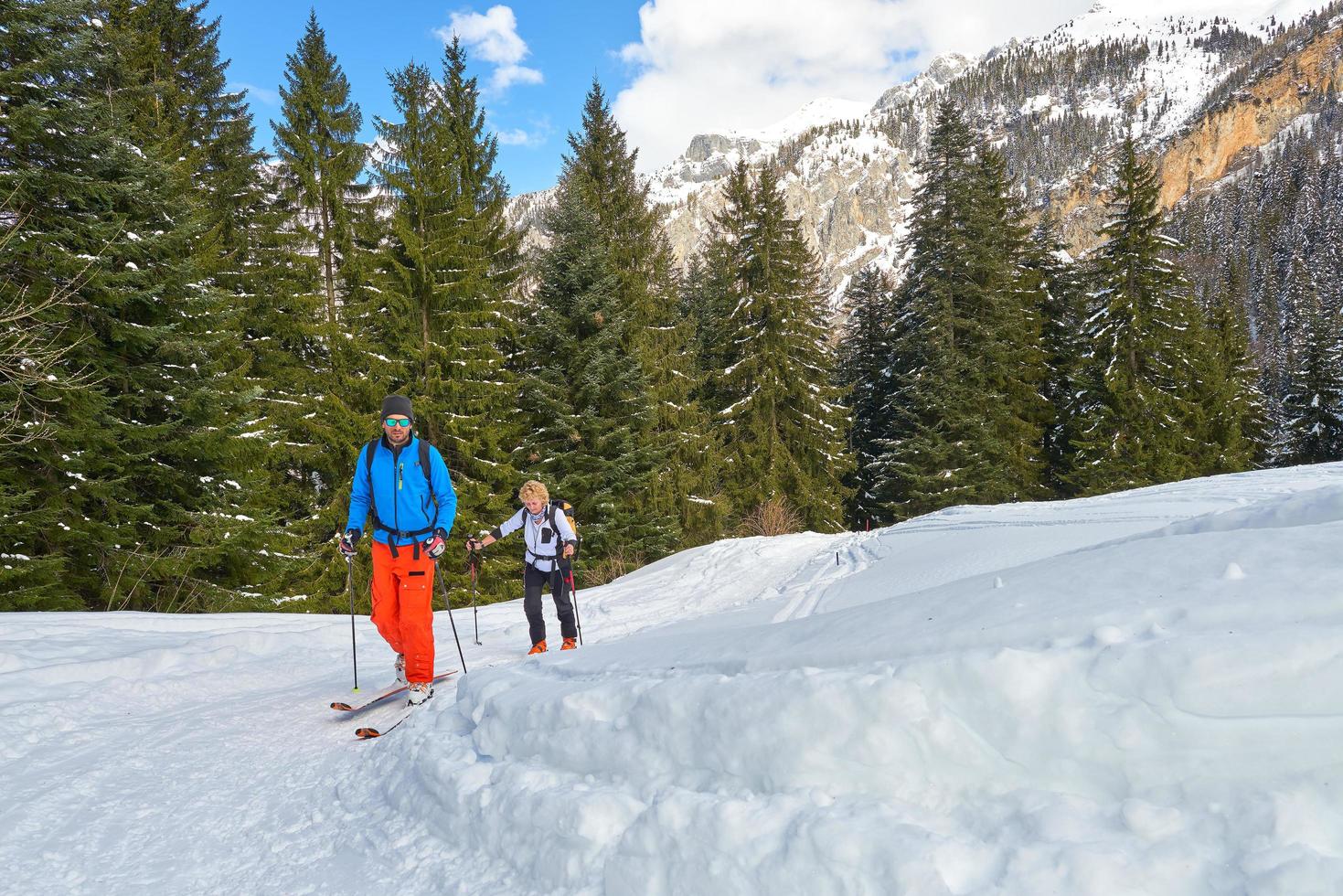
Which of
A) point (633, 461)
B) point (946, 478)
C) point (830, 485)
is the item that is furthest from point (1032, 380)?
point (633, 461)

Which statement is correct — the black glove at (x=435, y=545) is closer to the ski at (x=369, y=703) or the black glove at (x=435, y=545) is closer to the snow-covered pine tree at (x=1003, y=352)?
the ski at (x=369, y=703)

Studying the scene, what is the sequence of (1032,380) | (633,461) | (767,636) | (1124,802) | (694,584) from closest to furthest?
(1124,802) < (767,636) < (694,584) < (633,461) < (1032,380)

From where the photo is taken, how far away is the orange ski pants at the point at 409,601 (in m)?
5.04

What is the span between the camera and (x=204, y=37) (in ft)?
54.5

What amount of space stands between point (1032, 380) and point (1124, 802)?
2756cm

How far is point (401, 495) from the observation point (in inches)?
199

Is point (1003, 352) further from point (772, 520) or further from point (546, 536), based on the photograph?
point (546, 536)

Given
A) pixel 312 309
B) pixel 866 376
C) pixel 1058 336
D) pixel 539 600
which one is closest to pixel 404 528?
pixel 539 600

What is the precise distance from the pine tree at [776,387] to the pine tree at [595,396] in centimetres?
446

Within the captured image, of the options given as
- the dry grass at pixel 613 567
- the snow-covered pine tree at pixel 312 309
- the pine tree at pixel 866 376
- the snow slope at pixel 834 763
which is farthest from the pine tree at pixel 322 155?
the pine tree at pixel 866 376

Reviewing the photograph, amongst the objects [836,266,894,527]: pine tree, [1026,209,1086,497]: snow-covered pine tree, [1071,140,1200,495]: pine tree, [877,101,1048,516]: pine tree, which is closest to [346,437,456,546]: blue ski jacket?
[877,101,1048,516]: pine tree

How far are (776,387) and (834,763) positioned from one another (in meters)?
21.5

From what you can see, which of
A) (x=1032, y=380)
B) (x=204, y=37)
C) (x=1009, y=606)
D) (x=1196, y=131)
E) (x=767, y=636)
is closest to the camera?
(x=1009, y=606)

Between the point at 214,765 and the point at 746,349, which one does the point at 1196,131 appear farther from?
the point at 214,765
